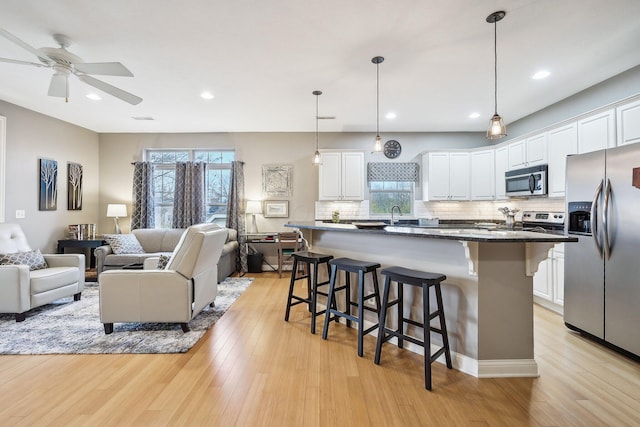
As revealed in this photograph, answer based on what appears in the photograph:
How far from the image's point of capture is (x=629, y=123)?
110 inches

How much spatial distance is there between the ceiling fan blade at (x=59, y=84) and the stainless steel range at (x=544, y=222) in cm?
544

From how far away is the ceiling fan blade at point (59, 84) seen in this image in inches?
108

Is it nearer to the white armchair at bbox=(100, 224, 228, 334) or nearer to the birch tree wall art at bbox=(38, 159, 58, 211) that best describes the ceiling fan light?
the white armchair at bbox=(100, 224, 228, 334)

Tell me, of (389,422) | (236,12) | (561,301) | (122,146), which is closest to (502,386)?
(389,422)

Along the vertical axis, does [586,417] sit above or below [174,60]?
below

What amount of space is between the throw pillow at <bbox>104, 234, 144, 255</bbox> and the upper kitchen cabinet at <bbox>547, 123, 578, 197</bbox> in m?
6.20

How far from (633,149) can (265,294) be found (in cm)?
411

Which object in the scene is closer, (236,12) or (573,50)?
(236,12)

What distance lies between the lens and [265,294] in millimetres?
4203

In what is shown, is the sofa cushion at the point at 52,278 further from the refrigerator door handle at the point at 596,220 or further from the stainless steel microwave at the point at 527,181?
the stainless steel microwave at the point at 527,181

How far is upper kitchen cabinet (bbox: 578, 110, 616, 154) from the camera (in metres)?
2.97

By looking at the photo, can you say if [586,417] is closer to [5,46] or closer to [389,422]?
[389,422]

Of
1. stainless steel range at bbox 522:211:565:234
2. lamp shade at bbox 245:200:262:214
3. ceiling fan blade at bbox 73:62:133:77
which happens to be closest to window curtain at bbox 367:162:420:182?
stainless steel range at bbox 522:211:565:234

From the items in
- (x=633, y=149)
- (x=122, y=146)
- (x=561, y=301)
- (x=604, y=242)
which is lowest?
(x=561, y=301)
